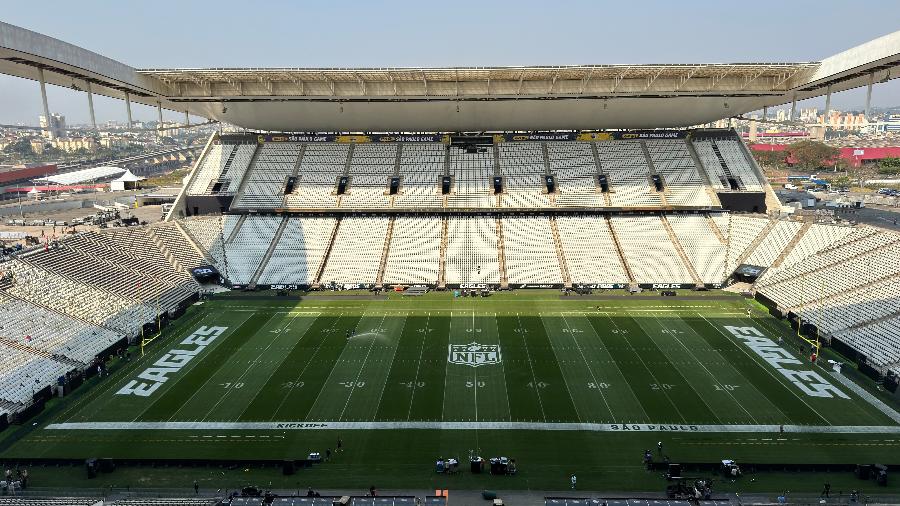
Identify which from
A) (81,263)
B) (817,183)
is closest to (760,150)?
(817,183)

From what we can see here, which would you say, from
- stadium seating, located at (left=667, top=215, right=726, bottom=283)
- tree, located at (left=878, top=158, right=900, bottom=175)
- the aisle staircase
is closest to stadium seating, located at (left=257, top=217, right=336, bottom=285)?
the aisle staircase

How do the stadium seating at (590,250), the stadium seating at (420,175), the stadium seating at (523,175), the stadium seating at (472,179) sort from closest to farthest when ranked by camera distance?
1. the stadium seating at (590,250)
2. the stadium seating at (523,175)
3. the stadium seating at (472,179)
4. the stadium seating at (420,175)

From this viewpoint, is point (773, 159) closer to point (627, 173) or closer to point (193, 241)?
point (627, 173)

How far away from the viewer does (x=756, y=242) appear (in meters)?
52.7

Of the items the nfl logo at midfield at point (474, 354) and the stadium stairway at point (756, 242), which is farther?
the stadium stairway at point (756, 242)

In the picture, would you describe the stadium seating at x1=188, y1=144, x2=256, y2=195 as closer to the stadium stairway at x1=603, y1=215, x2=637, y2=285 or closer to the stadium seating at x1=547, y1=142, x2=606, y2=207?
the stadium seating at x1=547, y1=142, x2=606, y2=207

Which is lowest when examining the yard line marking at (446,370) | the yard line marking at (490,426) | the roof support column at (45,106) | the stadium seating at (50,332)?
the yard line marking at (490,426)

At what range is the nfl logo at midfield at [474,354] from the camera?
34.4m

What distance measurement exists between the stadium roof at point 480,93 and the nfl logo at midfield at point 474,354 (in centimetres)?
2791

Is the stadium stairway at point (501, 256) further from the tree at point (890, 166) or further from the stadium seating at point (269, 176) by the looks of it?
the tree at point (890, 166)

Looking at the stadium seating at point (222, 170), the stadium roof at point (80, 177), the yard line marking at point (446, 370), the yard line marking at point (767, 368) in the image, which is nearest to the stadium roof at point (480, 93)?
the stadium seating at point (222, 170)

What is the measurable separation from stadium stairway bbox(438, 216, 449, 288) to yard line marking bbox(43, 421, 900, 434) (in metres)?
24.3

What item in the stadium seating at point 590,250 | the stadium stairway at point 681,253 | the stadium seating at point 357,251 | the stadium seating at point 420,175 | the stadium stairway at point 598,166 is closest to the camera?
the stadium stairway at point 681,253

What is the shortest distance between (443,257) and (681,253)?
22086 millimetres
